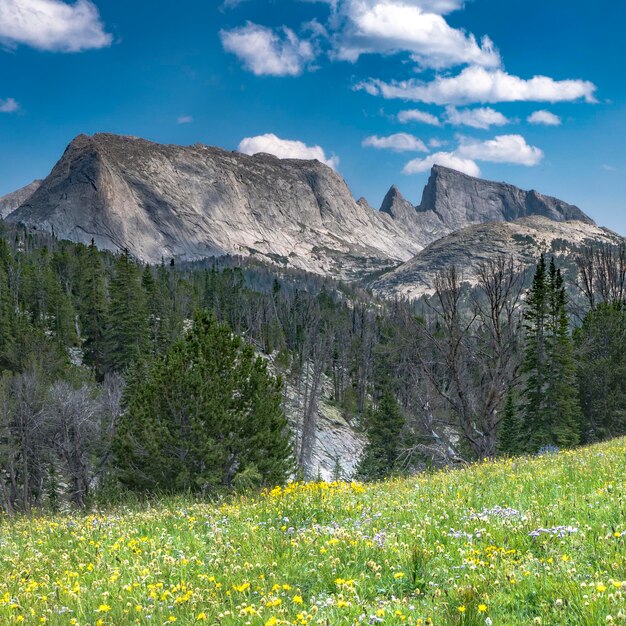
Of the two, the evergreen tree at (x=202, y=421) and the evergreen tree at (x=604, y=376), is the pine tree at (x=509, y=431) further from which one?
the evergreen tree at (x=202, y=421)

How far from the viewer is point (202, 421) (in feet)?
83.4

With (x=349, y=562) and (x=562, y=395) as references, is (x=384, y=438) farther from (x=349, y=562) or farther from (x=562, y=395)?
(x=349, y=562)

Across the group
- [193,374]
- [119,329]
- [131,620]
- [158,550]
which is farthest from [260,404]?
[119,329]

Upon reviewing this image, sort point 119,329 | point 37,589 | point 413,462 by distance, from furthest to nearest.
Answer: point 119,329 < point 413,462 < point 37,589

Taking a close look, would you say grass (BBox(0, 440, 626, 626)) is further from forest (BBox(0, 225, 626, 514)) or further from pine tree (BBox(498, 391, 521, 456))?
pine tree (BBox(498, 391, 521, 456))

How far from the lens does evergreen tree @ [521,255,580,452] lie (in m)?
39.4

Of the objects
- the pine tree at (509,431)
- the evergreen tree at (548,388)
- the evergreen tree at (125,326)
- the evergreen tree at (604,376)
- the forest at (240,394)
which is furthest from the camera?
the evergreen tree at (125,326)

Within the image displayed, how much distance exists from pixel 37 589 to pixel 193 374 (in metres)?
19.5

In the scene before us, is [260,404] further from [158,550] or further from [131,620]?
[131,620]

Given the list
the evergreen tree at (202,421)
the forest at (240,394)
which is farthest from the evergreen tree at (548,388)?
the evergreen tree at (202,421)

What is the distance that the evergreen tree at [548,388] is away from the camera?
39422 millimetres

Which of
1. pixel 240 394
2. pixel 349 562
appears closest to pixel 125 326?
pixel 240 394

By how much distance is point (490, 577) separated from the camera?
15.0 feet

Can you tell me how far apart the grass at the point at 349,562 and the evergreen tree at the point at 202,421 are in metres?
15.4
